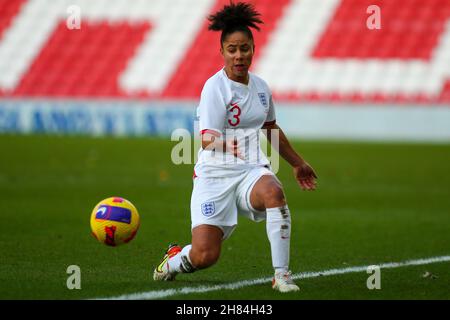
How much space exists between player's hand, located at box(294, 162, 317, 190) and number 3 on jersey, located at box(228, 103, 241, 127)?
659 mm

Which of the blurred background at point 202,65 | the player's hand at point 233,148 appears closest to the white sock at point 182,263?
the player's hand at point 233,148

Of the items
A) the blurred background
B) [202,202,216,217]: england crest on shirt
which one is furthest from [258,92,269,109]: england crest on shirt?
the blurred background

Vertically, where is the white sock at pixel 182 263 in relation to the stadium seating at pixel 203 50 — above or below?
below

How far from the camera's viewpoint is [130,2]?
3228cm

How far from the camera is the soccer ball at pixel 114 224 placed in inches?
300

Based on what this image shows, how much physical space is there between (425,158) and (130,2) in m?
15.1

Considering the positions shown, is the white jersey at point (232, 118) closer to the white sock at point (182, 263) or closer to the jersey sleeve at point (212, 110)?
the jersey sleeve at point (212, 110)

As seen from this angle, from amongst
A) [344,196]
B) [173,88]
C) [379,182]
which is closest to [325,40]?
[173,88]

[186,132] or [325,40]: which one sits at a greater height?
[325,40]

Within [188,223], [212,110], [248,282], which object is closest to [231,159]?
[212,110]

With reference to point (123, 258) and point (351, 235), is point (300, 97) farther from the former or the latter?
point (123, 258)

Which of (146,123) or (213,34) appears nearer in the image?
(146,123)

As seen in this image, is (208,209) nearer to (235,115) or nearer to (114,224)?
(235,115)

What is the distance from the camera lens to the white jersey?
6789mm
